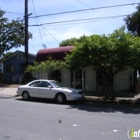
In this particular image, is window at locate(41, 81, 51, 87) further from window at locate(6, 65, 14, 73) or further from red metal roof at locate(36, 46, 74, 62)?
window at locate(6, 65, 14, 73)

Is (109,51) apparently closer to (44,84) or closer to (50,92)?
(50,92)

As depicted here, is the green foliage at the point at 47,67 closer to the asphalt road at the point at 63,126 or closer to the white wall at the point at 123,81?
the white wall at the point at 123,81

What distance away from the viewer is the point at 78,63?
13891 millimetres

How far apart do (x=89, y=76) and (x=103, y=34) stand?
22.9 feet

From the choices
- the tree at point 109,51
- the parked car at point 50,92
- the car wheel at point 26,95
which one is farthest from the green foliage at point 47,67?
the tree at point 109,51

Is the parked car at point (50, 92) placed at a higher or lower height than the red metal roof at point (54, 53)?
lower

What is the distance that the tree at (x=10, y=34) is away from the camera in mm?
31797

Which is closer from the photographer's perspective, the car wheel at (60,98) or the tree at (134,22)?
the car wheel at (60,98)

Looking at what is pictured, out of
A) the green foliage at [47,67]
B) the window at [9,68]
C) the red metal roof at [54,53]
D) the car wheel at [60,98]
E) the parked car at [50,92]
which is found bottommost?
the car wheel at [60,98]

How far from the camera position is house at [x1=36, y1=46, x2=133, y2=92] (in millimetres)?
18469

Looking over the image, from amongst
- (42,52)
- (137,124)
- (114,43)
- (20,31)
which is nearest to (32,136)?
(137,124)

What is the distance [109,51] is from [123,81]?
647 cm

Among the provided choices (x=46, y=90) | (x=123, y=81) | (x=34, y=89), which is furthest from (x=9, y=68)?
(x=46, y=90)

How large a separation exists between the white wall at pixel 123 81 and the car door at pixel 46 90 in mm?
6883
